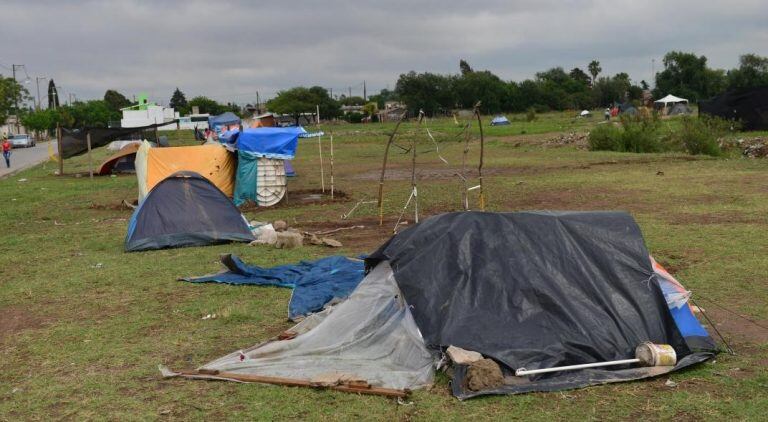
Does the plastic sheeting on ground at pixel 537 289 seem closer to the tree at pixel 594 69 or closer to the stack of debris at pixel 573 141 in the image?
the stack of debris at pixel 573 141

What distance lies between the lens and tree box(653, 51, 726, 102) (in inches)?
3433

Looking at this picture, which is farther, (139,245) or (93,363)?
(139,245)

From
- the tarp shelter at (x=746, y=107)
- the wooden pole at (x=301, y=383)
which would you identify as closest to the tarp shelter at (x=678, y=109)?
the tarp shelter at (x=746, y=107)

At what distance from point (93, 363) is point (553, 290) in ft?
12.9

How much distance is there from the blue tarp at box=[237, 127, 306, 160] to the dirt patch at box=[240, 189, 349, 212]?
1.03 meters

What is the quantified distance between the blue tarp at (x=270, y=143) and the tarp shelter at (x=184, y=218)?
5775 mm

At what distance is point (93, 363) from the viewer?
21.8 feet

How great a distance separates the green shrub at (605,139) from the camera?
104 ft

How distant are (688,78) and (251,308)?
91633mm

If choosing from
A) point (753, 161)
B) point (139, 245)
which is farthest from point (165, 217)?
point (753, 161)

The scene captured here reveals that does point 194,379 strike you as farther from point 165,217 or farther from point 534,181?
point 534,181

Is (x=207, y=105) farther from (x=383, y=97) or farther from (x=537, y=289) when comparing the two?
(x=537, y=289)

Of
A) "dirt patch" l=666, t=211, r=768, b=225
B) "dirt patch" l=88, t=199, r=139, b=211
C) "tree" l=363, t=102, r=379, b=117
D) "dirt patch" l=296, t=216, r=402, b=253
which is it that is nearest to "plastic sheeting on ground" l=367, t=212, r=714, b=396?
"dirt patch" l=296, t=216, r=402, b=253

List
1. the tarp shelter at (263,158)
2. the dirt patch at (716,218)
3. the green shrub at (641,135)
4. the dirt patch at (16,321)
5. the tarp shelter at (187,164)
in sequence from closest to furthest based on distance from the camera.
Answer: the dirt patch at (16,321), the dirt patch at (716,218), the tarp shelter at (187,164), the tarp shelter at (263,158), the green shrub at (641,135)
